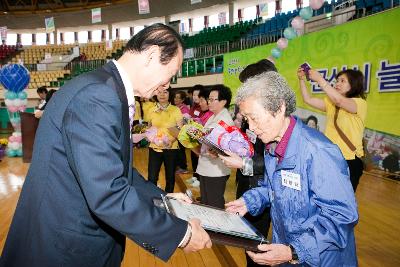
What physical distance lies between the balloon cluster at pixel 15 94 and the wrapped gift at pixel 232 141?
7.41 metres

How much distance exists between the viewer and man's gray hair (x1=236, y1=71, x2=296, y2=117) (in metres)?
1.28

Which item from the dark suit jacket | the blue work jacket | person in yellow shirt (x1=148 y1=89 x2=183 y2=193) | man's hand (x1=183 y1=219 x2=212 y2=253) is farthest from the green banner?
the dark suit jacket

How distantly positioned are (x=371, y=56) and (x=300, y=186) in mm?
5339

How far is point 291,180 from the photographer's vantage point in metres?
1.26

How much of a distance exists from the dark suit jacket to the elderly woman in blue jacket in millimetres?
449

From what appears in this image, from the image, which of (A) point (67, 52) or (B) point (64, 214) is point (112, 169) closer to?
(B) point (64, 214)

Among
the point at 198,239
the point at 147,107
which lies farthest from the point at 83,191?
the point at 147,107

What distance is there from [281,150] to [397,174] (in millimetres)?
5111

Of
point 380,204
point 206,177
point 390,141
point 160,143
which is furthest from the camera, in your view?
point 390,141

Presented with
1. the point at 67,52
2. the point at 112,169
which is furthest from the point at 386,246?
the point at 67,52

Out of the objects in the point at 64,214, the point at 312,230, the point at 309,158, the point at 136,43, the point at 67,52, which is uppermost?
the point at 67,52

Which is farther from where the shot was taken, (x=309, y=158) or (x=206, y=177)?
(x=206, y=177)

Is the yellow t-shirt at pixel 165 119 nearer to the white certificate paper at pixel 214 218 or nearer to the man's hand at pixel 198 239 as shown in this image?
the white certificate paper at pixel 214 218

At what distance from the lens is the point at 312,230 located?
121 centimetres
